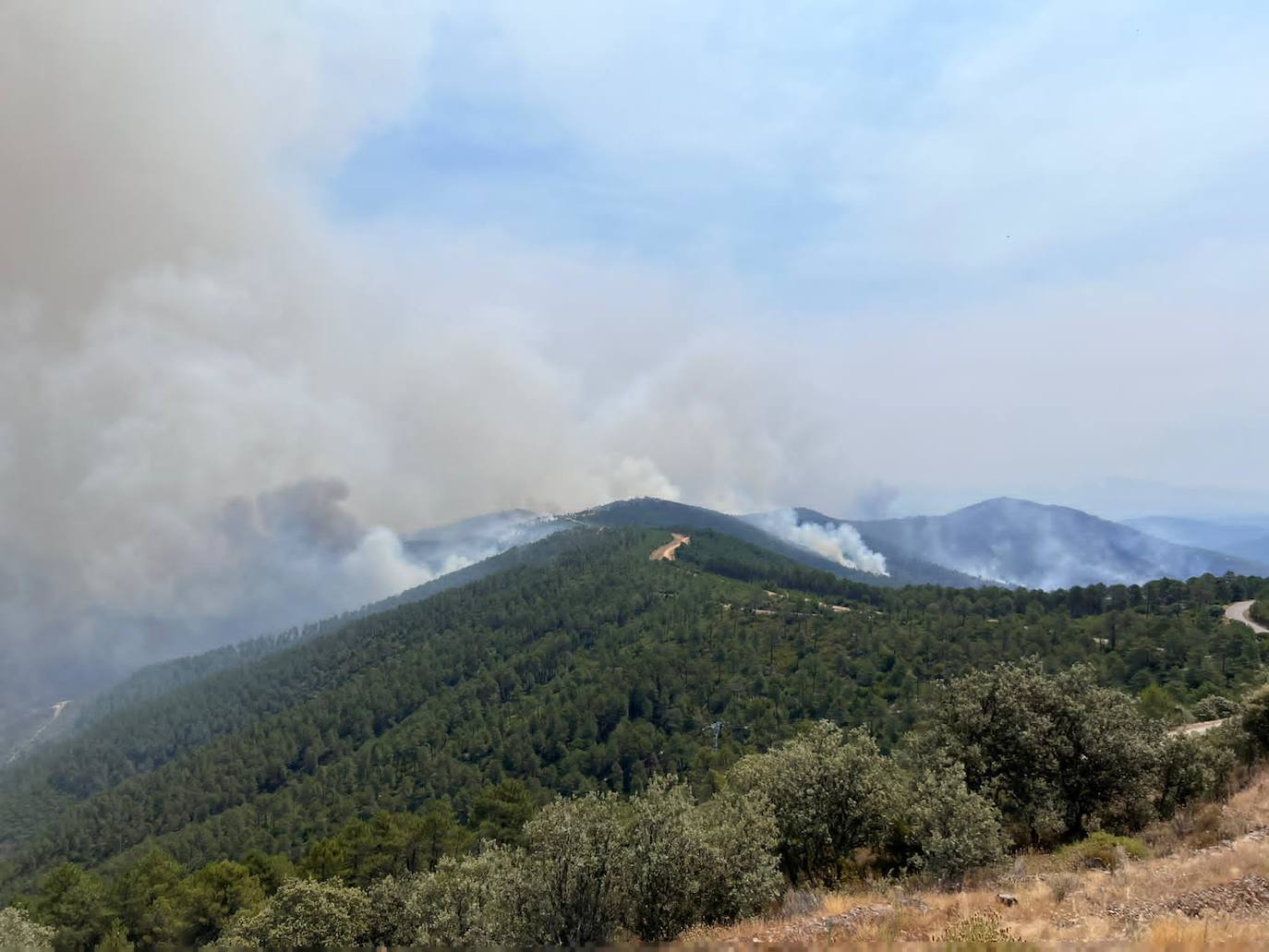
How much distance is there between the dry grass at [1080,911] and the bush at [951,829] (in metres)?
1.80

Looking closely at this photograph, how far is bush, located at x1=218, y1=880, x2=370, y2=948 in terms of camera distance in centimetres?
5203

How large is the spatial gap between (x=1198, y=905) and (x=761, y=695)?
16610 cm

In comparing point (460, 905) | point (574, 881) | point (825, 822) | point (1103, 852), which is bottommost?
point (460, 905)

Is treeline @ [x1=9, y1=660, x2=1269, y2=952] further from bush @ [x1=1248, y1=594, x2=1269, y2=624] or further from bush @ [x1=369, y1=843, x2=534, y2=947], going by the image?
bush @ [x1=1248, y1=594, x2=1269, y2=624]

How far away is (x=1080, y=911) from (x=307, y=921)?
199 feet

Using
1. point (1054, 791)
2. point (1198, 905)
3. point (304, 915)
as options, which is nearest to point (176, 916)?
point (304, 915)

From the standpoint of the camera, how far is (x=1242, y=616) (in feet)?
496

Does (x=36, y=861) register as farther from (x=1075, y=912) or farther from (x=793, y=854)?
(x=1075, y=912)

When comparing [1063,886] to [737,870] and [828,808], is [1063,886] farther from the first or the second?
[828,808]

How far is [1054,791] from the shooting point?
39.2m

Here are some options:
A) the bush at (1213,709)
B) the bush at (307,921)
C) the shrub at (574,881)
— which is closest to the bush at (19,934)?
the bush at (307,921)

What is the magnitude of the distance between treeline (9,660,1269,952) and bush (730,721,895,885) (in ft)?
0.35

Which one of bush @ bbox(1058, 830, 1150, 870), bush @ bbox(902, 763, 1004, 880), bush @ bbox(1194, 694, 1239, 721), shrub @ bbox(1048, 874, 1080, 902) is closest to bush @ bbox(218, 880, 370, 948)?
bush @ bbox(902, 763, 1004, 880)

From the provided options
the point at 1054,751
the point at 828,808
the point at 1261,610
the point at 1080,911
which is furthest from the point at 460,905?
the point at 1261,610
